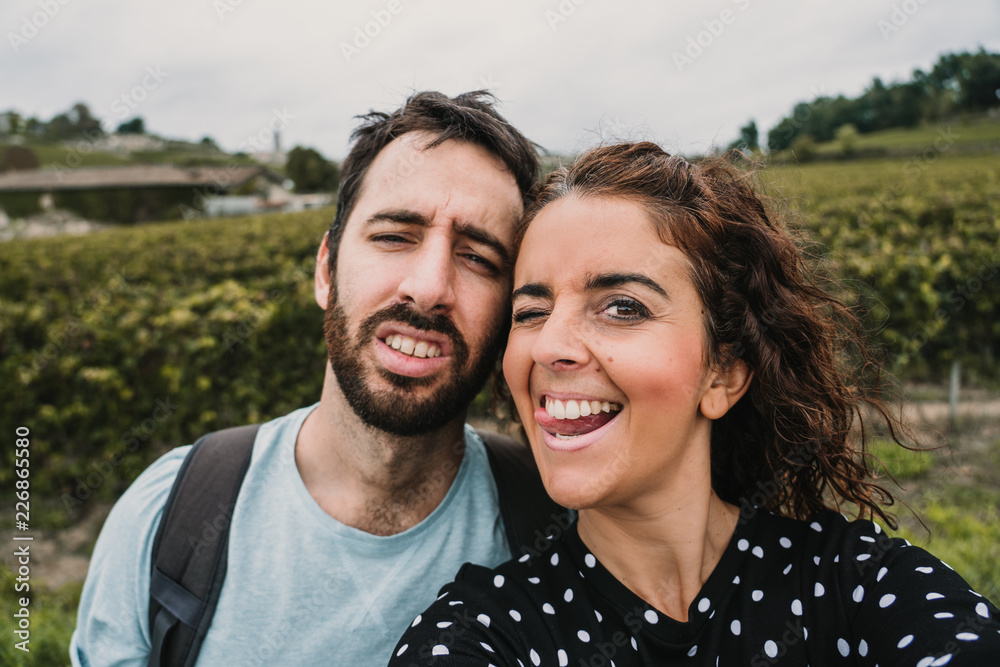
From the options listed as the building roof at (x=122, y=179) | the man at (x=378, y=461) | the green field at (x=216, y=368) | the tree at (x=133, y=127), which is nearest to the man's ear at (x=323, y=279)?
the man at (x=378, y=461)

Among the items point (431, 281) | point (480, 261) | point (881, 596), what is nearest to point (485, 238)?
point (480, 261)

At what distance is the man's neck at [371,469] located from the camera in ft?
6.89

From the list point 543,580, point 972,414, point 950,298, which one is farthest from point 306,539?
point 972,414

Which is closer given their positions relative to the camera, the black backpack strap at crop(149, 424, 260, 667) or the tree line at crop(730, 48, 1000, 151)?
the black backpack strap at crop(149, 424, 260, 667)

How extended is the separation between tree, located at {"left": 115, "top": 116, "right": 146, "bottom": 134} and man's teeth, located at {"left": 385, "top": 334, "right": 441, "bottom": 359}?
9526cm

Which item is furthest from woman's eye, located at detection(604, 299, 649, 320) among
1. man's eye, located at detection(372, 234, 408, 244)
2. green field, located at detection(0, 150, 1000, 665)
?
green field, located at detection(0, 150, 1000, 665)

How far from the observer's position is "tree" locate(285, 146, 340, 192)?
4202 centimetres

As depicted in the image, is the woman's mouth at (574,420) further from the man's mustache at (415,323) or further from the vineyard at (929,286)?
the vineyard at (929,286)

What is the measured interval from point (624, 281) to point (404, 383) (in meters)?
0.83

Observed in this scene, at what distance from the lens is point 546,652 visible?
151 centimetres

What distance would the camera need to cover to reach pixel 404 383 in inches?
80.0

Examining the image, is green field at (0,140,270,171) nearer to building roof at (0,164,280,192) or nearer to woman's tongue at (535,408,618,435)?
building roof at (0,164,280,192)

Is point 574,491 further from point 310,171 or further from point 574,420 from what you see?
point 310,171

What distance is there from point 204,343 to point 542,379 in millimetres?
3059
